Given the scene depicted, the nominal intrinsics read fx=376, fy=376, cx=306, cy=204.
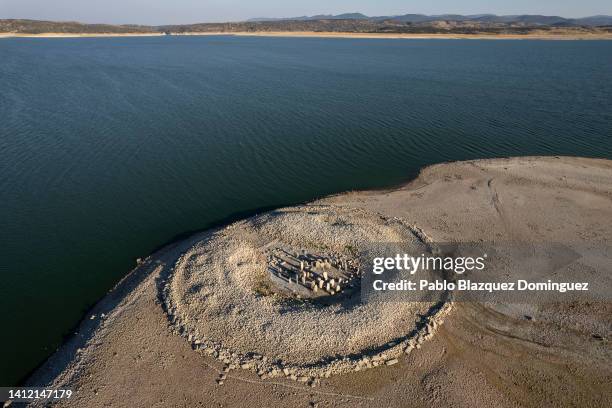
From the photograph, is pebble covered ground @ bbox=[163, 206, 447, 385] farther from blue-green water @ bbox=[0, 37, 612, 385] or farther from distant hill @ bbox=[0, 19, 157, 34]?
distant hill @ bbox=[0, 19, 157, 34]

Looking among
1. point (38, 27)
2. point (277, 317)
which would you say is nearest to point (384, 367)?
point (277, 317)

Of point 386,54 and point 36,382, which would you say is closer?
point 36,382

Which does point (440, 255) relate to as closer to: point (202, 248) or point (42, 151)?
point (202, 248)

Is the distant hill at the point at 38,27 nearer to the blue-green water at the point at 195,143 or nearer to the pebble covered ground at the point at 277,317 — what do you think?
the blue-green water at the point at 195,143

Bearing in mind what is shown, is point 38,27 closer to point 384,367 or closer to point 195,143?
point 195,143

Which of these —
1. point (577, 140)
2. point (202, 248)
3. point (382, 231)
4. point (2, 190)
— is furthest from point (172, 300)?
point (577, 140)

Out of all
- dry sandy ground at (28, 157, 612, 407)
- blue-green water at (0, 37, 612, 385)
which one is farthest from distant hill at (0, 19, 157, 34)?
dry sandy ground at (28, 157, 612, 407)

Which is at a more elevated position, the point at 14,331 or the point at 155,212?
the point at 155,212

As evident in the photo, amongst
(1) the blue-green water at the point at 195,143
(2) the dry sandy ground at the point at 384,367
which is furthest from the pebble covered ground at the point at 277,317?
(1) the blue-green water at the point at 195,143
